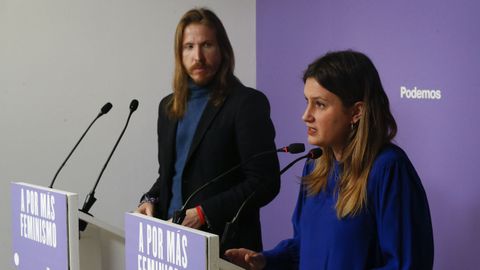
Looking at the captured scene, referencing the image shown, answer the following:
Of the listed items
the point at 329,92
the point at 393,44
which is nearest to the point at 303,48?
the point at 393,44

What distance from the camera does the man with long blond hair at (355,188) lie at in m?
1.56

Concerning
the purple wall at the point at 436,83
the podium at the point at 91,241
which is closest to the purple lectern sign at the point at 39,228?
the podium at the point at 91,241

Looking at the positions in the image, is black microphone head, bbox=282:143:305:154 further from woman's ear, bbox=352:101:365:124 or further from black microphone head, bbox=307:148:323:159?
woman's ear, bbox=352:101:365:124

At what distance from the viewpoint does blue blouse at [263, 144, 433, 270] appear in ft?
5.10

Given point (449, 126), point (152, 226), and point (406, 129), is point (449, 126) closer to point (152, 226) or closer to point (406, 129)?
point (406, 129)

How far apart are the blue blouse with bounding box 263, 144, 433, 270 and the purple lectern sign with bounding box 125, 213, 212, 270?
1.22 feet

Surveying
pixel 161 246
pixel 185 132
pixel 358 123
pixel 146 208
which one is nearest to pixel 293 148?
pixel 358 123

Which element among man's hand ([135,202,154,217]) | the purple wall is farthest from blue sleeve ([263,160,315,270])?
the purple wall

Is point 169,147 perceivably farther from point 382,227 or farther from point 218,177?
point 382,227

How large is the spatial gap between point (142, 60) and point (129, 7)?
0.29 metres

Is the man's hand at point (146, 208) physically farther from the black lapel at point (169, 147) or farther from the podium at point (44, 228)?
the podium at point (44, 228)

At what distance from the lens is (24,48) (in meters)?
3.64

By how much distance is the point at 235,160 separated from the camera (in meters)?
2.30

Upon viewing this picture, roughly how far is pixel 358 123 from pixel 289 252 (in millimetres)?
399
